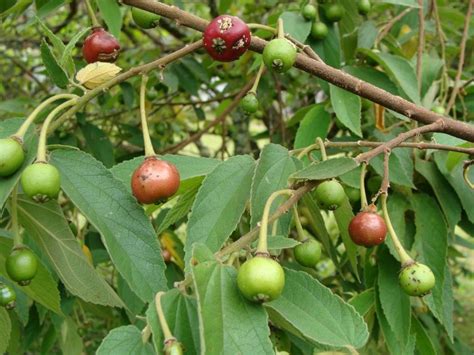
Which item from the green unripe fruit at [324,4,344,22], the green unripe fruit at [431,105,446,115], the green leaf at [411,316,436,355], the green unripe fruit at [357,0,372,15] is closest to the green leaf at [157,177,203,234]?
the green leaf at [411,316,436,355]

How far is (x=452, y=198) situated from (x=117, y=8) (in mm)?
1232

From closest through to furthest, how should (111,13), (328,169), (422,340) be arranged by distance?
(328,169) < (111,13) < (422,340)

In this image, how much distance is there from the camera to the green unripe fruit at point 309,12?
229cm

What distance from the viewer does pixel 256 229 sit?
1164 mm

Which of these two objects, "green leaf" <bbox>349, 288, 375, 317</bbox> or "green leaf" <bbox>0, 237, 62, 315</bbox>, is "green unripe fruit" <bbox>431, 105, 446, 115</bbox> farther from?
"green leaf" <bbox>0, 237, 62, 315</bbox>

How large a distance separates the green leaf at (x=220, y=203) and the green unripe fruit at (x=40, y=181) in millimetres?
282

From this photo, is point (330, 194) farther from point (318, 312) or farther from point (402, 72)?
point (402, 72)

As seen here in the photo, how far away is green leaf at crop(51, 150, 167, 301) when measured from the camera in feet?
4.01

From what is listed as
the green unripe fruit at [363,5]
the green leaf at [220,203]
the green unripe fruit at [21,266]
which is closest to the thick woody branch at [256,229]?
the green leaf at [220,203]

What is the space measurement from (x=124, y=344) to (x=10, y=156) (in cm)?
41

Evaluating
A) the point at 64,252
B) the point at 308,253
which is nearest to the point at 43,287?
the point at 64,252

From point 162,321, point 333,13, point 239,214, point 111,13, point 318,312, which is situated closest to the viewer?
point 162,321

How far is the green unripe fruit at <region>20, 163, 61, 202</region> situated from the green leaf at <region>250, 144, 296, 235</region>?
397 millimetres

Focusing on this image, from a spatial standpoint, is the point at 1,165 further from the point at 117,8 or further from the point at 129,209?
the point at 117,8
